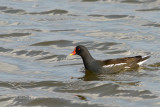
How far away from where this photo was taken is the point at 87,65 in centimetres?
1395

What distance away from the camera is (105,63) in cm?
1386

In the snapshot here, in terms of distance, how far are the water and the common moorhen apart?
0.83 feet

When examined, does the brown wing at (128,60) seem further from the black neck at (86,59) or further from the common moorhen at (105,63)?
the black neck at (86,59)

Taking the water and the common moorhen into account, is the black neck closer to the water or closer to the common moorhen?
the common moorhen

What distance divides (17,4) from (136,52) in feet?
27.6

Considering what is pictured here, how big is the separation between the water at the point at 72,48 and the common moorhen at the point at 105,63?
25cm

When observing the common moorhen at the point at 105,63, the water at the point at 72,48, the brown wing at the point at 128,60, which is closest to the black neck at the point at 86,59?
the common moorhen at the point at 105,63

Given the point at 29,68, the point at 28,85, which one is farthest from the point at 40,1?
the point at 28,85

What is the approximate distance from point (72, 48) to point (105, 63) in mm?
2680

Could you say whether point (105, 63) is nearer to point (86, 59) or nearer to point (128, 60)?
point (86, 59)

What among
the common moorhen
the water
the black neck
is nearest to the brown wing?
the common moorhen

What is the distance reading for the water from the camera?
11453mm

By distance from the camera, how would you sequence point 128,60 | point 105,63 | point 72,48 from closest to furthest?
point 105,63 < point 128,60 < point 72,48

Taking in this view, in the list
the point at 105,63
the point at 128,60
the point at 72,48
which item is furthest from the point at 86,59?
the point at 72,48
